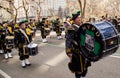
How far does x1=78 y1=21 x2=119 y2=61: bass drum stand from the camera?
4.32 m

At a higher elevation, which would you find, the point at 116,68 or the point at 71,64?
the point at 71,64

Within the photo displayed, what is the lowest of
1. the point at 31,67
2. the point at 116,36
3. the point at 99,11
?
the point at 99,11

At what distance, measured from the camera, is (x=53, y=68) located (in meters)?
7.96

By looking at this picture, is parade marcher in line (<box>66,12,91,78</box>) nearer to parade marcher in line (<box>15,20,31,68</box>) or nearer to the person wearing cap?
parade marcher in line (<box>15,20,31,68</box>)

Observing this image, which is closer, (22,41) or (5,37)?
(22,41)

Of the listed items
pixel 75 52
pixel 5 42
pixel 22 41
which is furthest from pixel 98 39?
pixel 5 42

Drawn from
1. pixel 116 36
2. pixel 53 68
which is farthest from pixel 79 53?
pixel 53 68

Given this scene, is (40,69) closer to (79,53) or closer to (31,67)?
(31,67)

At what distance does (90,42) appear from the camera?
460 centimetres

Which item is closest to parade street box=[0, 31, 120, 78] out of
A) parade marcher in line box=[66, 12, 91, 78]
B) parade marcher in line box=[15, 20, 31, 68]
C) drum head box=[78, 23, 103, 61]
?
parade marcher in line box=[15, 20, 31, 68]

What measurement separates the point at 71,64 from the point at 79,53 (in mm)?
419

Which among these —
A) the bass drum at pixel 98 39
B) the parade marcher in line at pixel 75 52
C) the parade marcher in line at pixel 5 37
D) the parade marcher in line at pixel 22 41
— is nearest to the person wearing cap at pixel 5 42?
the parade marcher in line at pixel 5 37

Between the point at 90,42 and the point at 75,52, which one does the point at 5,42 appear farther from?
the point at 90,42

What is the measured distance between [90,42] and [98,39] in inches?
11.0
